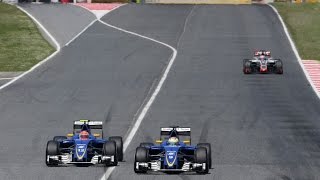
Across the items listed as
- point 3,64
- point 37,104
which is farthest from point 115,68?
point 37,104

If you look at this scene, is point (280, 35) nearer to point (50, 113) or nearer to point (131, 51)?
point (131, 51)

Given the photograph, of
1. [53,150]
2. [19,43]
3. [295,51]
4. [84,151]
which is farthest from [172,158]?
[19,43]

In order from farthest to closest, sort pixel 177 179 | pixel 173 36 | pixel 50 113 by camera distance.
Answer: pixel 173 36 < pixel 50 113 < pixel 177 179

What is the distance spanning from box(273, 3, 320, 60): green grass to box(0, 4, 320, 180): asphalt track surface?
4.33 feet

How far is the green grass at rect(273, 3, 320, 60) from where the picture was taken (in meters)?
63.2

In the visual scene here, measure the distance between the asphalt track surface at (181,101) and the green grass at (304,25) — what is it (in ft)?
4.33

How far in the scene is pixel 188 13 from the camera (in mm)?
84125

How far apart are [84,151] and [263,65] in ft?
89.5

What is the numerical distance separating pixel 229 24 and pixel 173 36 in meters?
8.30

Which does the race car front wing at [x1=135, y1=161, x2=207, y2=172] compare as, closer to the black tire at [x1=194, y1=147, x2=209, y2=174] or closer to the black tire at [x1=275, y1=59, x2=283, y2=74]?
the black tire at [x1=194, y1=147, x2=209, y2=174]

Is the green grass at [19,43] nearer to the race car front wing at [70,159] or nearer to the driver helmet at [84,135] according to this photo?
the driver helmet at [84,135]

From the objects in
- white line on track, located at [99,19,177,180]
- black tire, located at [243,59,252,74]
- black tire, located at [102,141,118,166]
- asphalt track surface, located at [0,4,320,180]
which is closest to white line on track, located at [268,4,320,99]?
asphalt track surface, located at [0,4,320,180]

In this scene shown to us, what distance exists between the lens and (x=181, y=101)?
41906 millimetres

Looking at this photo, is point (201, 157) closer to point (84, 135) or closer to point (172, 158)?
point (172, 158)
